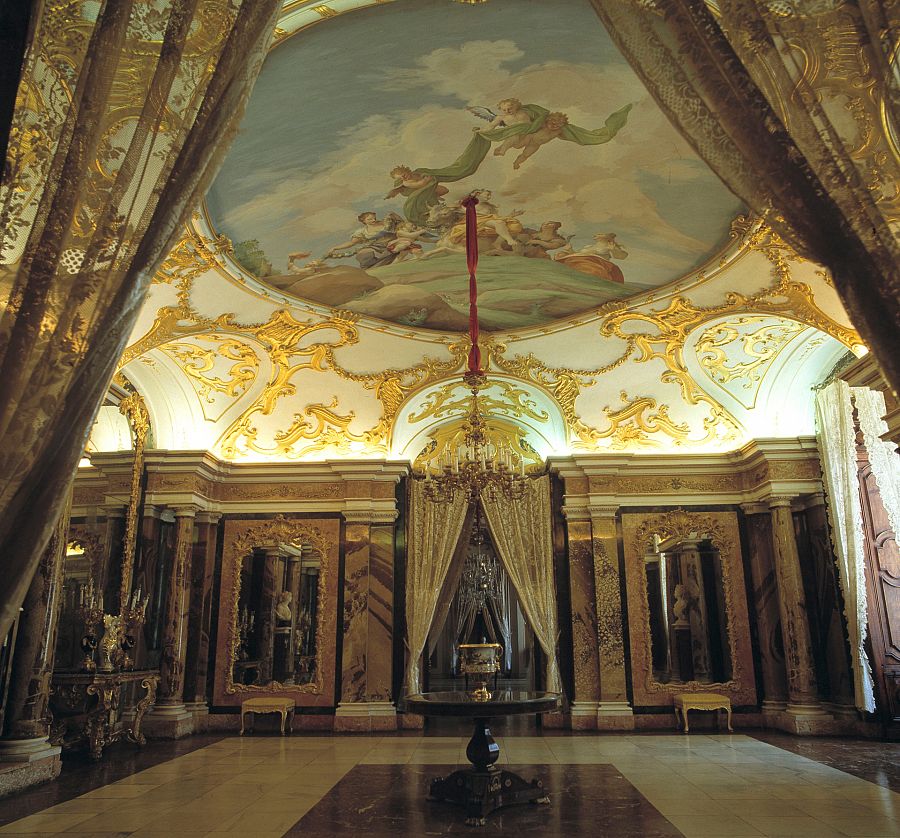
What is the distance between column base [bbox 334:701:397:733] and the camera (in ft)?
32.4

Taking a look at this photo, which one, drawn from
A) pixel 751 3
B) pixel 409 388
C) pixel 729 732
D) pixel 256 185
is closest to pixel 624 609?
pixel 729 732

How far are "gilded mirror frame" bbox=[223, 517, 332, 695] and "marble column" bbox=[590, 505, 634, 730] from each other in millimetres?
3751

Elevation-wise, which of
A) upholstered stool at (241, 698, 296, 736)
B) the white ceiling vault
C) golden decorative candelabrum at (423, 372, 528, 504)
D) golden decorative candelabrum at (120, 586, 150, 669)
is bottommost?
upholstered stool at (241, 698, 296, 736)

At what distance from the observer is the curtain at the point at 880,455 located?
7766 millimetres

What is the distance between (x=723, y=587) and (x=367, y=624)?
16.0ft

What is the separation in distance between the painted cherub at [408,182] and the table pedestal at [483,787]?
4.41 metres

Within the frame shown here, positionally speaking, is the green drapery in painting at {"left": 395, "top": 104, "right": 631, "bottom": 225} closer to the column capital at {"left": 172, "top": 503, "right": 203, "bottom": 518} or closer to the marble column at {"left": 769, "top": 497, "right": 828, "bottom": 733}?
the column capital at {"left": 172, "top": 503, "right": 203, "bottom": 518}

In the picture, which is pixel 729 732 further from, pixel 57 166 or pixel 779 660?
pixel 57 166

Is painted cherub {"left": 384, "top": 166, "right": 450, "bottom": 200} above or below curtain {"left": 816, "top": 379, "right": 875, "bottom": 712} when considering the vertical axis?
above

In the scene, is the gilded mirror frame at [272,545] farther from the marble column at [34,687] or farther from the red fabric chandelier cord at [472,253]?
the red fabric chandelier cord at [472,253]

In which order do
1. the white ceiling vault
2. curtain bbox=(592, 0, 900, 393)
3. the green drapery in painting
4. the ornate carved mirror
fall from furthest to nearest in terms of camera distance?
the ornate carved mirror < the white ceiling vault < the green drapery in painting < curtain bbox=(592, 0, 900, 393)

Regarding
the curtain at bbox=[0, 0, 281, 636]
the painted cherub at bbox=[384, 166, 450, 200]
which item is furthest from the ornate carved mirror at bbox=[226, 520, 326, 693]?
the curtain at bbox=[0, 0, 281, 636]

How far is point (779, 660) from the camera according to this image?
9805mm

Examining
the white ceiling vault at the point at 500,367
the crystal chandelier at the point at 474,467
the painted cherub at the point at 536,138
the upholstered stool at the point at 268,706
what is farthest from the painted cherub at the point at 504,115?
the upholstered stool at the point at 268,706
